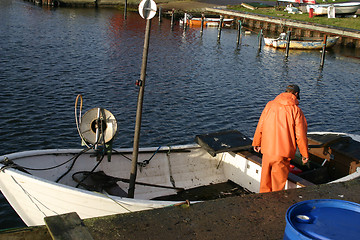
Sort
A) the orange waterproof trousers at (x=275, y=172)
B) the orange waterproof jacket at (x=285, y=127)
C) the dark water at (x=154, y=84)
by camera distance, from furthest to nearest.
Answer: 1. the dark water at (x=154, y=84)
2. the orange waterproof trousers at (x=275, y=172)
3. the orange waterproof jacket at (x=285, y=127)

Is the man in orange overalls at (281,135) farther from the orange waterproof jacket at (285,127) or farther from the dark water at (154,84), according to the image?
the dark water at (154,84)

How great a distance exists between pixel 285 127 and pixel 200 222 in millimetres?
2583

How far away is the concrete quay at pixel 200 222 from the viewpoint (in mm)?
5766

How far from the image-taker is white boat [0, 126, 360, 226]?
745 cm

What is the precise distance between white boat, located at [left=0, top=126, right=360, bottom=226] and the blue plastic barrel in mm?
3040

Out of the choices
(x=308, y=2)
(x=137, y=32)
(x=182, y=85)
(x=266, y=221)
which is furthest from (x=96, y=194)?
(x=308, y=2)

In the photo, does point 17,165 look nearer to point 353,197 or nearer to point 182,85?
point 353,197

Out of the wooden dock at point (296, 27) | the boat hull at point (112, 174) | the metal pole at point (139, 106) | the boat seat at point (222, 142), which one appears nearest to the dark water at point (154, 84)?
the wooden dock at point (296, 27)

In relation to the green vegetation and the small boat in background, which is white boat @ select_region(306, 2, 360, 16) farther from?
the small boat in background

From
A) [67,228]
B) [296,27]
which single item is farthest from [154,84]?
[296,27]

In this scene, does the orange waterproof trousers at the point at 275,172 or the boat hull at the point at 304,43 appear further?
the boat hull at the point at 304,43

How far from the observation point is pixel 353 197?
7.43 meters

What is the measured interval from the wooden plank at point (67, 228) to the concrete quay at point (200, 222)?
5.1 inches

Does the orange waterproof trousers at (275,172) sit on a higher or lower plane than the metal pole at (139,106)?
lower
